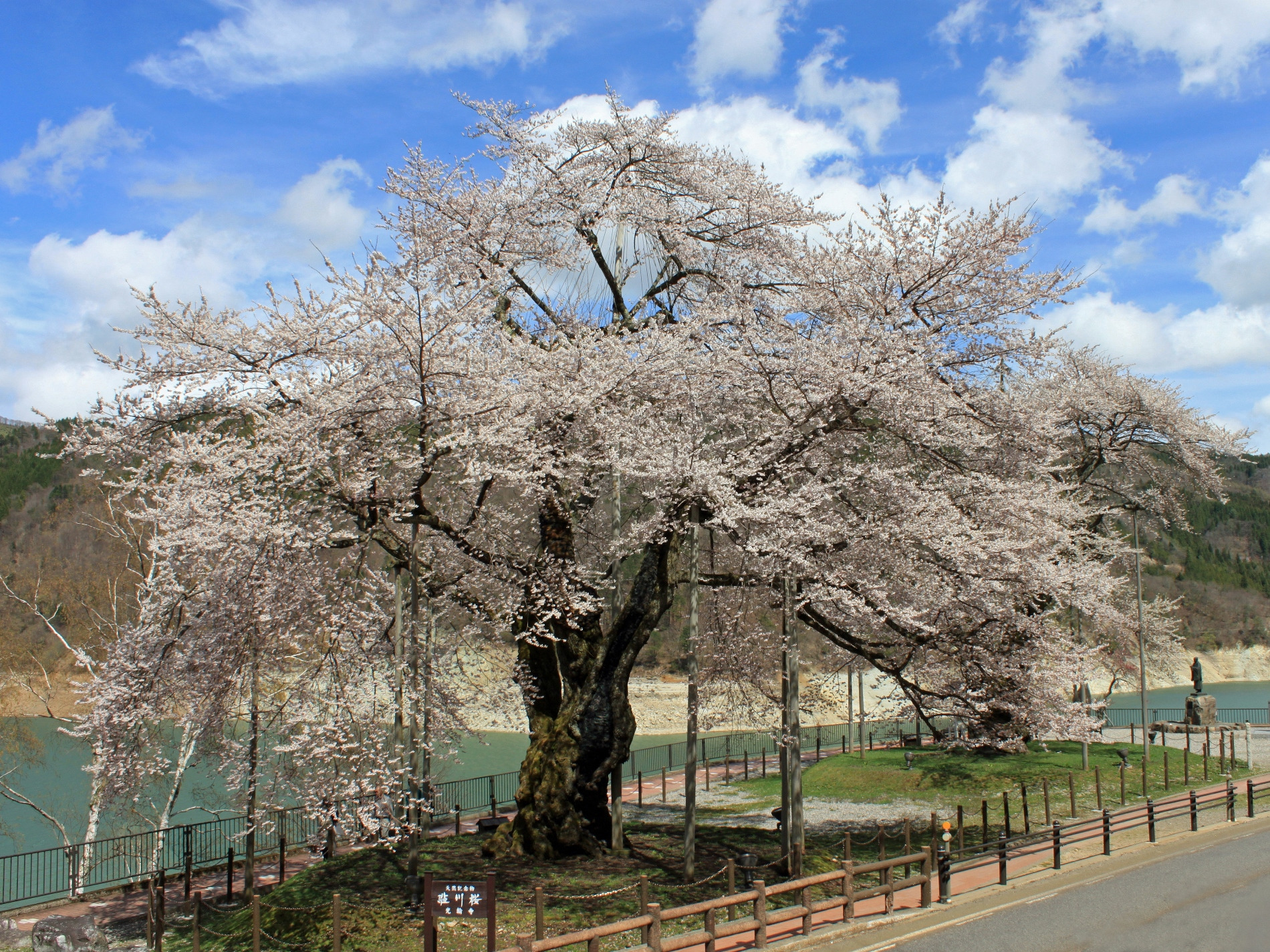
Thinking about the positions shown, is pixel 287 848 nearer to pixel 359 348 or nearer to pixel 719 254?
pixel 359 348

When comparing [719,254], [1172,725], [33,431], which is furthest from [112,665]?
[33,431]

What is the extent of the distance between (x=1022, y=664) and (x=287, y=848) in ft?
57.7

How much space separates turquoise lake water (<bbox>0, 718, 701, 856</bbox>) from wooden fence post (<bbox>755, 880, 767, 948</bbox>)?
22.1ft

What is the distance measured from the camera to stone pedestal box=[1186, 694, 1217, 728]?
3481cm

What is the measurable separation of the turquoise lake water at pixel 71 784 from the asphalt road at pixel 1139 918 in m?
8.95

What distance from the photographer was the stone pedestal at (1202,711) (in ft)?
114

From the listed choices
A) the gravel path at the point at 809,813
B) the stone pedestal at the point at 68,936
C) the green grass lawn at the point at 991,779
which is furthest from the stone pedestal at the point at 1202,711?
the stone pedestal at the point at 68,936

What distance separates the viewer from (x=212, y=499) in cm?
1179

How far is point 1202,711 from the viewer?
114 ft

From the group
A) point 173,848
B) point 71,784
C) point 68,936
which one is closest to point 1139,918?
point 68,936

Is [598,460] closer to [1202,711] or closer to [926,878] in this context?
[926,878]

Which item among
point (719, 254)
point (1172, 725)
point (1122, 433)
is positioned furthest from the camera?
point (1172, 725)

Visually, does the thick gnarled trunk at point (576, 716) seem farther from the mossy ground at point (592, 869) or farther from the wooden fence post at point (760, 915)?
the wooden fence post at point (760, 915)

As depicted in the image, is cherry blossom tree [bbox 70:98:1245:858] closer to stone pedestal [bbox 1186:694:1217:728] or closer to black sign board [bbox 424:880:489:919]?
black sign board [bbox 424:880:489:919]
